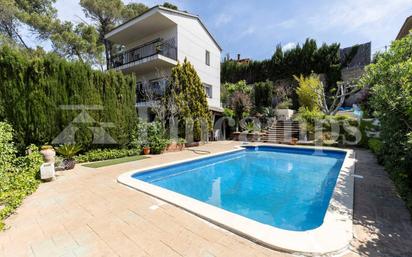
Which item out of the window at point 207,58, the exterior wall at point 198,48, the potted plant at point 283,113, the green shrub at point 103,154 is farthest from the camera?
the potted plant at point 283,113

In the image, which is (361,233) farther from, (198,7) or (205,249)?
(198,7)

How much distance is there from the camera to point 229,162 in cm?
1266

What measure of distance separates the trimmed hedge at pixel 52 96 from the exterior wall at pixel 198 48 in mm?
7280

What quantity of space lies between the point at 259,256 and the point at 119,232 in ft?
8.42

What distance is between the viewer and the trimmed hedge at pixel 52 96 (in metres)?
8.91

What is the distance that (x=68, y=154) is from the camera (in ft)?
31.1

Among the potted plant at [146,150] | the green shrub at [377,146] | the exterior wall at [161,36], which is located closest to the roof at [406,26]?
the green shrub at [377,146]

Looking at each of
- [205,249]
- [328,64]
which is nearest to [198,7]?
[328,64]

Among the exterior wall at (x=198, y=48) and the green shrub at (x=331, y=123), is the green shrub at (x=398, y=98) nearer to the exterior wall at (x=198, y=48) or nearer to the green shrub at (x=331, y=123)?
the green shrub at (x=331, y=123)

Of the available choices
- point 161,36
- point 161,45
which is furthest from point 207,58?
point 161,45

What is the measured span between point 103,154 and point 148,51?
447 inches

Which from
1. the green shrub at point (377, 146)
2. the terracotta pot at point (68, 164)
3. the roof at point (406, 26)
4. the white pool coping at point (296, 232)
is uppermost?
the roof at point (406, 26)

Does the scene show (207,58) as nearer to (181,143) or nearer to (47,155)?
(181,143)

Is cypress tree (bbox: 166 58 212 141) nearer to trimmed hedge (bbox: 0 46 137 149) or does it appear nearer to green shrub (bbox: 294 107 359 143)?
trimmed hedge (bbox: 0 46 137 149)
